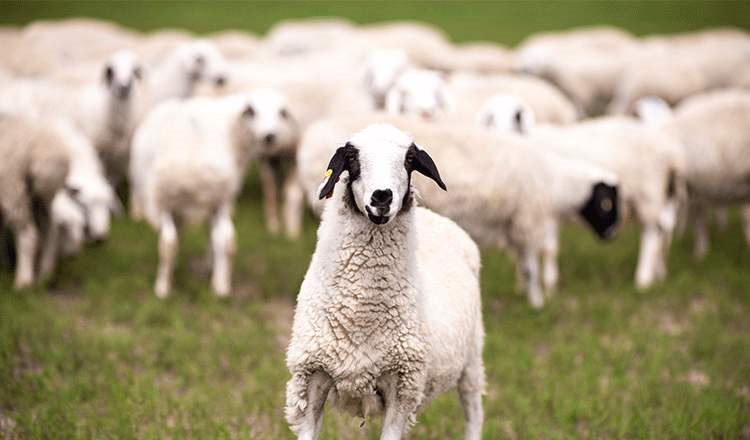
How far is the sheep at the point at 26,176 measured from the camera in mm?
6629

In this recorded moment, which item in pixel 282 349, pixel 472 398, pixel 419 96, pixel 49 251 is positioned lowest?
pixel 282 349

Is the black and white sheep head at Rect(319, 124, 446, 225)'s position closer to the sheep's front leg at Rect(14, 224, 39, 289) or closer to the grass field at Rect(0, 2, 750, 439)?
the grass field at Rect(0, 2, 750, 439)

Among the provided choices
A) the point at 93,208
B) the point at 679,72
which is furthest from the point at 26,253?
the point at 679,72

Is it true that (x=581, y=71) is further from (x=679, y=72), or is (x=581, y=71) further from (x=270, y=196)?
(x=270, y=196)

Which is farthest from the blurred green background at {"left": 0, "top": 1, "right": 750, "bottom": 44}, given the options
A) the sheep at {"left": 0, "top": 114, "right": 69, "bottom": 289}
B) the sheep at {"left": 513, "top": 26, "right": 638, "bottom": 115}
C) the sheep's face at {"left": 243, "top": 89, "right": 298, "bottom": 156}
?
the sheep at {"left": 0, "top": 114, "right": 69, "bottom": 289}

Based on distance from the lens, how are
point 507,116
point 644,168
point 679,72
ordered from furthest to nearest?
point 679,72
point 507,116
point 644,168

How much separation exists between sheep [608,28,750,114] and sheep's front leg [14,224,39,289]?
8606mm

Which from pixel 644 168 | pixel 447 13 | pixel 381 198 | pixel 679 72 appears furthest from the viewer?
pixel 447 13

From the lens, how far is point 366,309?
3.23m

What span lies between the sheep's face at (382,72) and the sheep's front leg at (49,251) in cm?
327

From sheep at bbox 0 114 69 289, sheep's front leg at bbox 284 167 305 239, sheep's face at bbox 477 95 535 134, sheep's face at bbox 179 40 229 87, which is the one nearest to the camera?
sheep at bbox 0 114 69 289

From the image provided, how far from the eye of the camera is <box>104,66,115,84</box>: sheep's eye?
28.7 ft

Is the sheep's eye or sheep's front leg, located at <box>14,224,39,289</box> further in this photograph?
the sheep's eye

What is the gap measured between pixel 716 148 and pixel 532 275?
2448 mm
